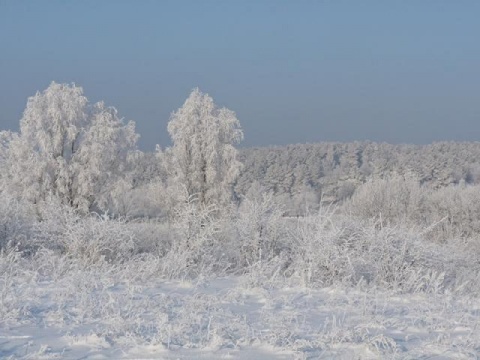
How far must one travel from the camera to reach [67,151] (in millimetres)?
39344

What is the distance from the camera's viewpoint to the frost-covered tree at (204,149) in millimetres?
40531

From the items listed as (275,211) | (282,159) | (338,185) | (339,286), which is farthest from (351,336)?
(282,159)

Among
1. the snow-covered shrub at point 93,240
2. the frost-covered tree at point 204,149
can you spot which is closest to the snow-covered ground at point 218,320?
the snow-covered shrub at point 93,240

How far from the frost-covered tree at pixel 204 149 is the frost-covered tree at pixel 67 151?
10.0 feet

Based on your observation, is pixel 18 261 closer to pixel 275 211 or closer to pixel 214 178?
pixel 275 211

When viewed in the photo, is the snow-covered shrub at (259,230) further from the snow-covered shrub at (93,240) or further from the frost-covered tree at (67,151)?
the frost-covered tree at (67,151)

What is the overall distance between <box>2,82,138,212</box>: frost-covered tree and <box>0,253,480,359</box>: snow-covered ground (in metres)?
28.7

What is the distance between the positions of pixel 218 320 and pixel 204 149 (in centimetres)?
3436

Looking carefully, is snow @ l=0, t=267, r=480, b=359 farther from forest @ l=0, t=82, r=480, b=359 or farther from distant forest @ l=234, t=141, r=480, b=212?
distant forest @ l=234, t=141, r=480, b=212

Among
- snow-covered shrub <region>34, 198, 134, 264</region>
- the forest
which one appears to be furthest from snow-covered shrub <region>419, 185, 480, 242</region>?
snow-covered shrub <region>34, 198, 134, 264</region>

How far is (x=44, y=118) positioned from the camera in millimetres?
38375

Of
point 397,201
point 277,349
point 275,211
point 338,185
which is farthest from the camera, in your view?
point 338,185

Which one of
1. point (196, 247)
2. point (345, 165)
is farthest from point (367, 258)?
point (345, 165)

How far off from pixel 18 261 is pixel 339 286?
4.74 meters
